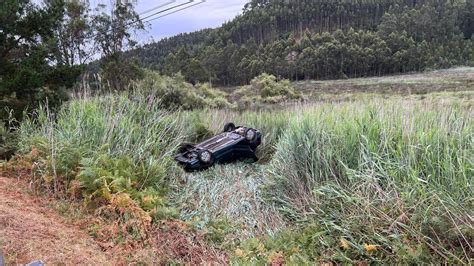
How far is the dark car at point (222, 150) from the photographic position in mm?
4469

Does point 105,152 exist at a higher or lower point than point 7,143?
lower

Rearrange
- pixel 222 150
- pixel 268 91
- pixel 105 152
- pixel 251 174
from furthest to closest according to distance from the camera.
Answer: pixel 268 91 → pixel 222 150 → pixel 251 174 → pixel 105 152

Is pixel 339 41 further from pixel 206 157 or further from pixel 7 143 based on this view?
pixel 7 143

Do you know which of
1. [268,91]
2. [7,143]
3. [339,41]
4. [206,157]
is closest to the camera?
[7,143]

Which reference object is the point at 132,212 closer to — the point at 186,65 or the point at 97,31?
the point at 97,31

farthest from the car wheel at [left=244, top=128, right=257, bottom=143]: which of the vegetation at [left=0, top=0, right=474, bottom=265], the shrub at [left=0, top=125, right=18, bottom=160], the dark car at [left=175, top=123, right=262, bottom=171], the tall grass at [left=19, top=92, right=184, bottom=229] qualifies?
the shrub at [left=0, top=125, right=18, bottom=160]

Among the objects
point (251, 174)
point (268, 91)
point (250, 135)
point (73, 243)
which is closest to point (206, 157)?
point (251, 174)

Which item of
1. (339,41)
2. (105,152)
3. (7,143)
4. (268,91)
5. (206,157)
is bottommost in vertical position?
(268,91)

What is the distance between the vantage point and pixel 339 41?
41.3 m

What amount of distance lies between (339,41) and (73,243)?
42.8 metres

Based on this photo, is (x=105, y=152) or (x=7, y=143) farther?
(x=7, y=143)

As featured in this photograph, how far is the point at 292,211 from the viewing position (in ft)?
10.1

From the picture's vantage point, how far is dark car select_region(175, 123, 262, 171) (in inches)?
176

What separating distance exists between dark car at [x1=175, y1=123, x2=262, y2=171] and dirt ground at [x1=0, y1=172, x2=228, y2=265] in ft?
5.45
